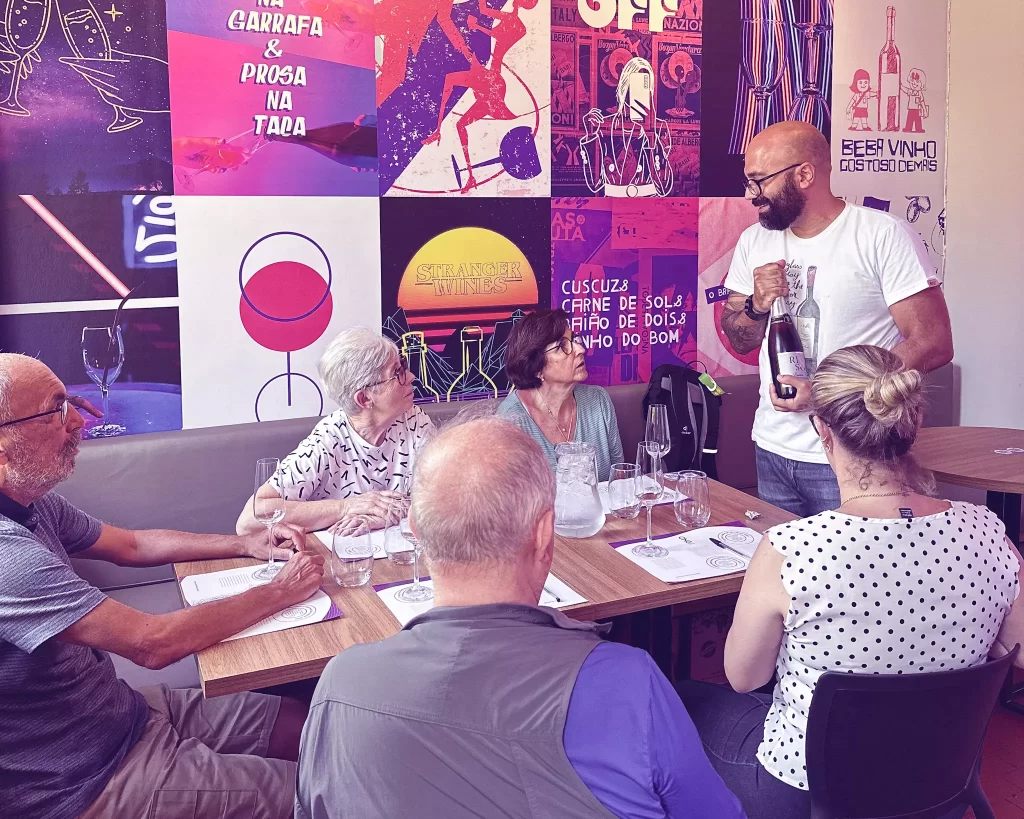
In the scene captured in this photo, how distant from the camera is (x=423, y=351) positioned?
12.3 ft

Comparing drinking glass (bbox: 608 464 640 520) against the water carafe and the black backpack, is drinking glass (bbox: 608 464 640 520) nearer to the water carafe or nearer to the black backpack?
the water carafe

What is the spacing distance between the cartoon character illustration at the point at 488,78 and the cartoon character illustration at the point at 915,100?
2156 millimetres

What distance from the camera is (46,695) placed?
1.73 metres

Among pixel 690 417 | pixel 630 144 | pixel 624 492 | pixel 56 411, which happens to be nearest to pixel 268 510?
pixel 56 411

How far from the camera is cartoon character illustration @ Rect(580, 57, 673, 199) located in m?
4.02

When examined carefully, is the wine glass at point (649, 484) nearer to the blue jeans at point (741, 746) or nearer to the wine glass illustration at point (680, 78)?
the blue jeans at point (741, 746)

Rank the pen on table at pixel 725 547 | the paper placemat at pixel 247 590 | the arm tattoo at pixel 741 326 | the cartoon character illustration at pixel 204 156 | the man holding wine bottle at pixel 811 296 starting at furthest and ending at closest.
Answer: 1. the cartoon character illustration at pixel 204 156
2. the arm tattoo at pixel 741 326
3. the man holding wine bottle at pixel 811 296
4. the pen on table at pixel 725 547
5. the paper placemat at pixel 247 590

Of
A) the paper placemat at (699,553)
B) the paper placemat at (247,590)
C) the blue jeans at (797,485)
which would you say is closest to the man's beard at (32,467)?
the paper placemat at (247,590)

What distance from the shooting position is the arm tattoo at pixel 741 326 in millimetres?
3137

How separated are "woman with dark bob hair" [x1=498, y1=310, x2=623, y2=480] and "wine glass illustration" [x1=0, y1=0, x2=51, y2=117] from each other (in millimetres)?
1737

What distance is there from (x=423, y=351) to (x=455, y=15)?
130 cm

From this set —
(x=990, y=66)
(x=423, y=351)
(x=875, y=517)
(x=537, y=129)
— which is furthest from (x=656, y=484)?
(x=990, y=66)

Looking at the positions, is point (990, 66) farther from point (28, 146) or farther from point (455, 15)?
point (28, 146)

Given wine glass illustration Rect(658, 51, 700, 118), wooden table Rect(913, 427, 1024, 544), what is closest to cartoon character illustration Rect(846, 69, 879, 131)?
wine glass illustration Rect(658, 51, 700, 118)
